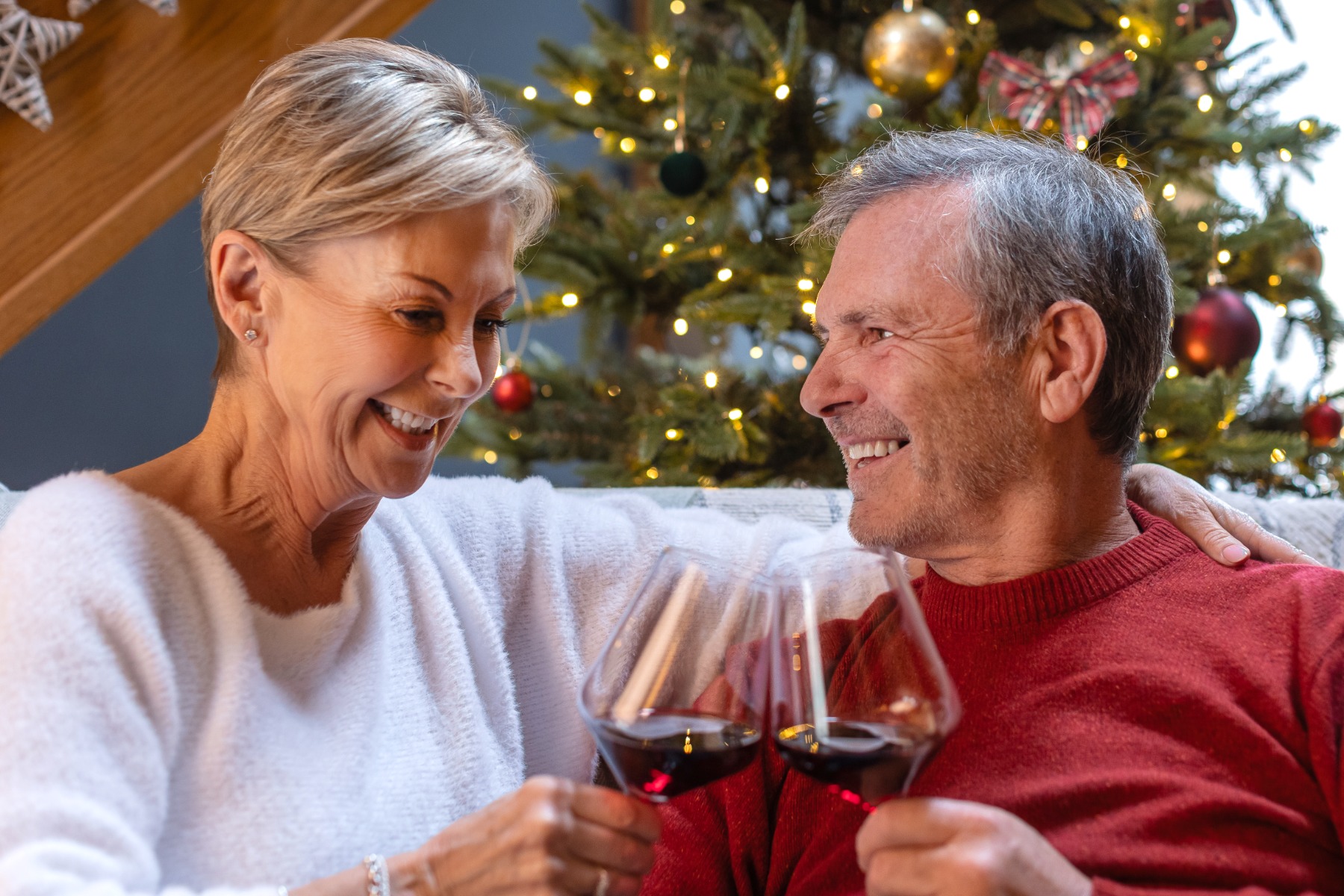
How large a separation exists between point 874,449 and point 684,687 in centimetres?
54

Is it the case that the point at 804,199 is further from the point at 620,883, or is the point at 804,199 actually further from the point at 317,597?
the point at 620,883

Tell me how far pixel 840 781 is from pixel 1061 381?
0.65 m

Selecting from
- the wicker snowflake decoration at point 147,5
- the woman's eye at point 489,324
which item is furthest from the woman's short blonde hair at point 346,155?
the wicker snowflake decoration at point 147,5

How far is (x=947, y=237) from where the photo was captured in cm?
126

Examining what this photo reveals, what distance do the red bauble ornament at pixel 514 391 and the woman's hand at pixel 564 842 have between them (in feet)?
5.93

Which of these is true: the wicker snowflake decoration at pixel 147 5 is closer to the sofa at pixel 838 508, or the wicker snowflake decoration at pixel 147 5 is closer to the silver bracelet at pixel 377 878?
the sofa at pixel 838 508

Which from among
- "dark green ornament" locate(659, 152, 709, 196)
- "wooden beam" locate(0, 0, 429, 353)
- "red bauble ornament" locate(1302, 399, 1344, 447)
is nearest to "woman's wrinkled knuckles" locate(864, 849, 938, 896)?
"wooden beam" locate(0, 0, 429, 353)

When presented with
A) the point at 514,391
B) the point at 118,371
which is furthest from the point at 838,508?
the point at 118,371

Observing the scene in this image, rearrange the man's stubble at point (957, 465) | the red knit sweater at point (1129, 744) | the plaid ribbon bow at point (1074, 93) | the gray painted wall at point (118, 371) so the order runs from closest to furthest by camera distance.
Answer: the red knit sweater at point (1129, 744)
the man's stubble at point (957, 465)
the plaid ribbon bow at point (1074, 93)
the gray painted wall at point (118, 371)

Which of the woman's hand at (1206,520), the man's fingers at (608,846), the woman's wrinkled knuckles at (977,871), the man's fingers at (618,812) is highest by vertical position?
the woman's wrinkled knuckles at (977,871)

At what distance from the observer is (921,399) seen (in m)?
1.23

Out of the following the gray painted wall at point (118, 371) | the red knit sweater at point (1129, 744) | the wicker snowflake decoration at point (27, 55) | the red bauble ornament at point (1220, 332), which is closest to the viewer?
the red knit sweater at point (1129, 744)

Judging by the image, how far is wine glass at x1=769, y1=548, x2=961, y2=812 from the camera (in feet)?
2.46

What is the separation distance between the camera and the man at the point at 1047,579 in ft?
3.36
